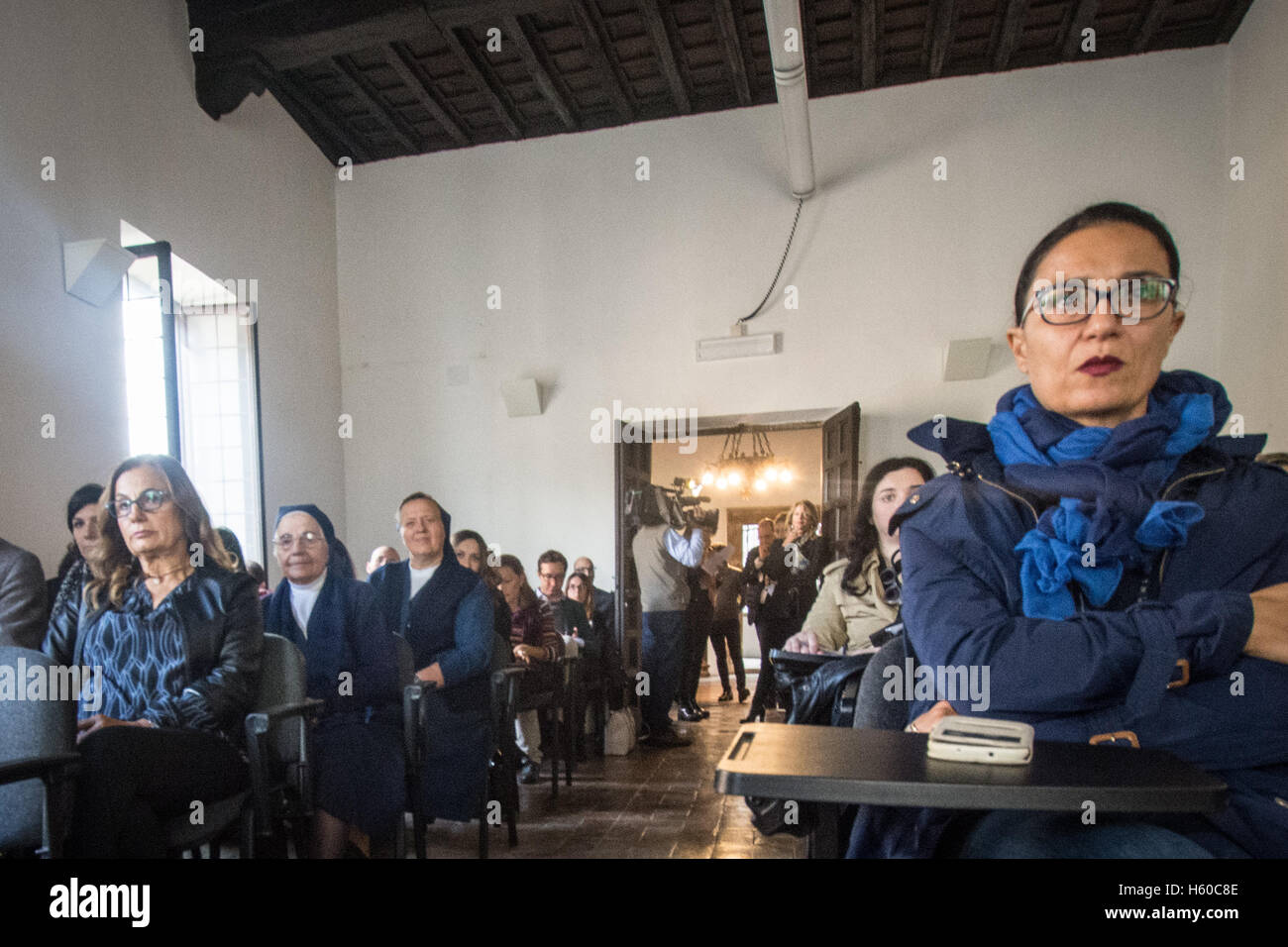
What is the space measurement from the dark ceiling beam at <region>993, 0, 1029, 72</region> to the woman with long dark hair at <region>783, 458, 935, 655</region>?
3913 millimetres

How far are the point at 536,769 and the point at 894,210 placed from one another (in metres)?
4.77

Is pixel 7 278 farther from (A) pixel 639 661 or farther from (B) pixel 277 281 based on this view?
(A) pixel 639 661

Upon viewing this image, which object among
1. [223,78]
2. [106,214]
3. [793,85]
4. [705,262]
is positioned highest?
[223,78]

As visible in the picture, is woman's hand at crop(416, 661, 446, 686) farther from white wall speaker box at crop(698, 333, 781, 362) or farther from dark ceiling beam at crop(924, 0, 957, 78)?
dark ceiling beam at crop(924, 0, 957, 78)

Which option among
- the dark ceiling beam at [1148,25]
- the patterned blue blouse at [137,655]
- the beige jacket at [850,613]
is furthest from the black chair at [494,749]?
the dark ceiling beam at [1148,25]

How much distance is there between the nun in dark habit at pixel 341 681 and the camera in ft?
7.82

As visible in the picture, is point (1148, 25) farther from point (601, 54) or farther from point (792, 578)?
point (792, 578)

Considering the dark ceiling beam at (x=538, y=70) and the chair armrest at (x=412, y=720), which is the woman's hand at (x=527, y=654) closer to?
the chair armrest at (x=412, y=720)

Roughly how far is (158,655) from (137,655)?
7cm

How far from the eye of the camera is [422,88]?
19.5 feet

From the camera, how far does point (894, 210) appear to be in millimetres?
5980

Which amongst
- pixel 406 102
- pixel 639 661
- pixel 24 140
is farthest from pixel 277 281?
pixel 639 661

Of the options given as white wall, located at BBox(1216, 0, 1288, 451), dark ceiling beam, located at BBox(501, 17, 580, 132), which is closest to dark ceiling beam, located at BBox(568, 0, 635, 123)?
dark ceiling beam, located at BBox(501, 17, 580, 132)

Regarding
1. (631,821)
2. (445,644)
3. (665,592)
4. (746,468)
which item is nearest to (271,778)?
(445,644)
